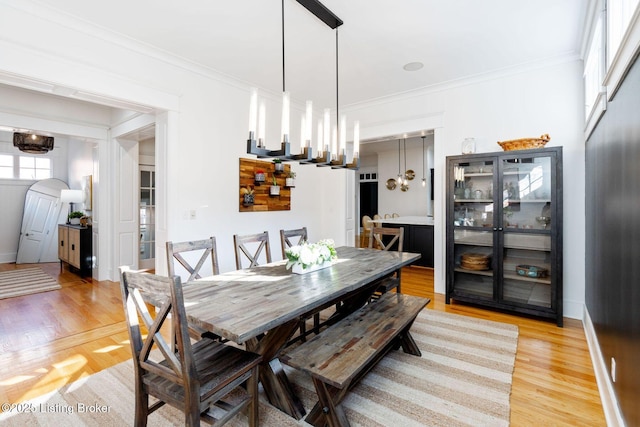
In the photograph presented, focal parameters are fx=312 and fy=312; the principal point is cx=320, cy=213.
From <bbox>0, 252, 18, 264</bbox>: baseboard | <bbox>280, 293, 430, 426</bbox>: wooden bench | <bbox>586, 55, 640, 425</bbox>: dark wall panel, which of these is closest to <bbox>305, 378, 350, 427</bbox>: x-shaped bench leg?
<bbox>280, 293, 430, 426</bbox>: wooden bench

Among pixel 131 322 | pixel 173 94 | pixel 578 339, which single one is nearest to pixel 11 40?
pixel 173 94

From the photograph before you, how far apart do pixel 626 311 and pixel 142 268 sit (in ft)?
21.0

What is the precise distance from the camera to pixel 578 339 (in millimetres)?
2898

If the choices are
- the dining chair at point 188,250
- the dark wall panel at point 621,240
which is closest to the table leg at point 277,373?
the dining chair at point 188,250

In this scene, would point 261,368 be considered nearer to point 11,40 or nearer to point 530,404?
point 530,404

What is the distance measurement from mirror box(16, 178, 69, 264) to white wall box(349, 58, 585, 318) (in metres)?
7.20

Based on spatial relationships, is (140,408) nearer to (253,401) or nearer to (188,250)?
(253,401)

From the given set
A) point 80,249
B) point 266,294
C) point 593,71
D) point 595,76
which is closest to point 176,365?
point 266,294

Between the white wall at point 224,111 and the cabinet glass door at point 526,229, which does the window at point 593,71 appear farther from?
the cabinet glass door at point 526,229

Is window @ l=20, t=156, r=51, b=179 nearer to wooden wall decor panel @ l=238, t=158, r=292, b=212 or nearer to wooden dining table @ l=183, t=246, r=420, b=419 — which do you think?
wooden wall decor panel @ l=238, t=158, r=292, b=212

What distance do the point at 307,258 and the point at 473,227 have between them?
2351 millimetres

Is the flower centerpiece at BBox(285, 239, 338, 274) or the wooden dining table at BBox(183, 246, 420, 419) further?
the flower centerpiece at BBox(285, 239, 338, 274)

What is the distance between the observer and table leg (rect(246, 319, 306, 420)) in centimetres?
186

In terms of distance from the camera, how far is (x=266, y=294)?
1909 mm
